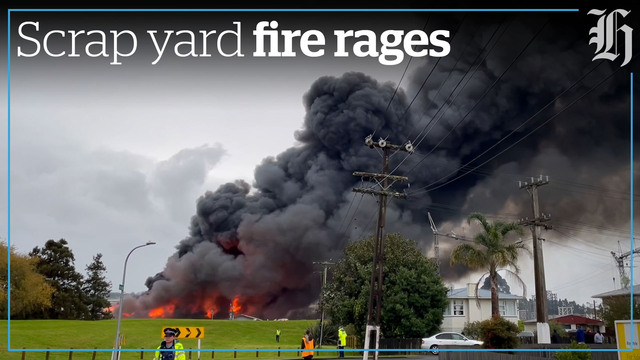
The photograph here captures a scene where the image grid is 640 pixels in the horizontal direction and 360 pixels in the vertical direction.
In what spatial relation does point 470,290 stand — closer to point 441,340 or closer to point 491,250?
point 491,250

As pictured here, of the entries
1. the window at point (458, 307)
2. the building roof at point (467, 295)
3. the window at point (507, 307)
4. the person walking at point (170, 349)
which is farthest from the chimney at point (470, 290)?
the person walking at point (170, 349)

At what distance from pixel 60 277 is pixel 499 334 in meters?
63.4

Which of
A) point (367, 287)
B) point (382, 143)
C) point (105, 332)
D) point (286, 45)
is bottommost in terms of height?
point (105, 332)

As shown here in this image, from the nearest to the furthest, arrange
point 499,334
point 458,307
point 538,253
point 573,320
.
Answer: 1. point 499,334
2. point 538,253
3. point 458,307
4. point 573,320

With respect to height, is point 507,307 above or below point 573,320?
above

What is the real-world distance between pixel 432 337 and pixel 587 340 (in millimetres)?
8681

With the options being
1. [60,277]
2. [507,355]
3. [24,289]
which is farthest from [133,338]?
[507,355]

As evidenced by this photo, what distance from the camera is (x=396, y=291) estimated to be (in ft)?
124

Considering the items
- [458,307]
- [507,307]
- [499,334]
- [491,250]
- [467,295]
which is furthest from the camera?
[507,307]

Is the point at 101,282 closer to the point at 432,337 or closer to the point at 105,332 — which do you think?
the point at 105,332

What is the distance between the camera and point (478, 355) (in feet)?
66.3

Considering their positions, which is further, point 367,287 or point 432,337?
point 367,287

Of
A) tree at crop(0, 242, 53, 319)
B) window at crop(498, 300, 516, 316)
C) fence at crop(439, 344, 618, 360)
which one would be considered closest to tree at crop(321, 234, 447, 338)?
fence at crop(439, 344, 618, 360)

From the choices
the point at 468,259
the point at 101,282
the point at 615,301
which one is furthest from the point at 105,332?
the point at 615,301
